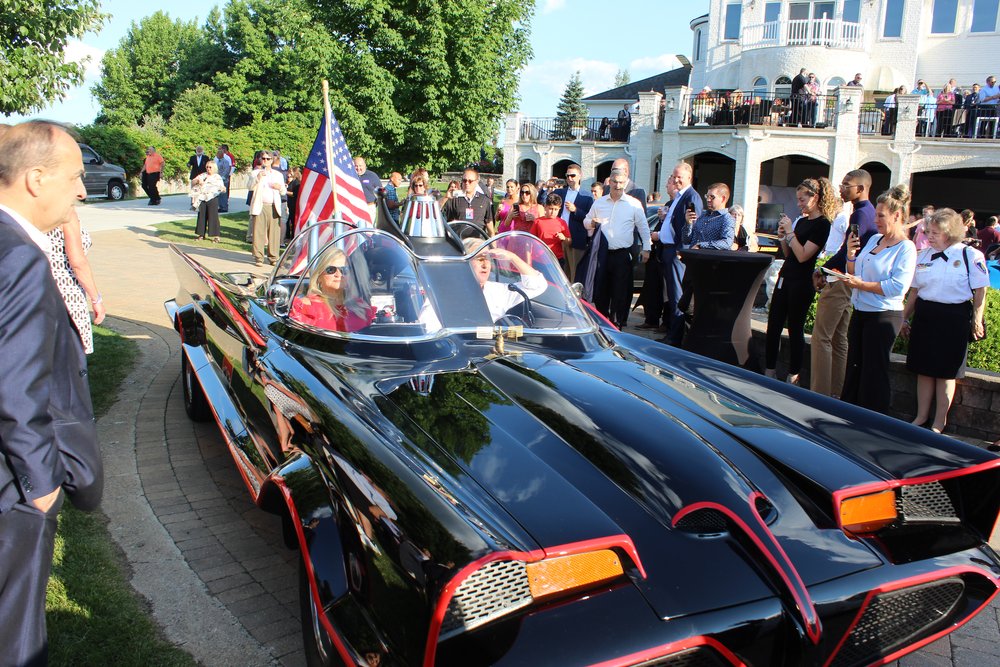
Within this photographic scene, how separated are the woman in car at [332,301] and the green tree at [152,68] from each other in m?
63.7

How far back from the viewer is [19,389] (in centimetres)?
201

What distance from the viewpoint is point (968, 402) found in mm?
5891

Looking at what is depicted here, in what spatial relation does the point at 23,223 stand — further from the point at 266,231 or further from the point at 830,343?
the point at 266,231

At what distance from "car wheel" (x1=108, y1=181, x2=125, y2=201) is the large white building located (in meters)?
14.5

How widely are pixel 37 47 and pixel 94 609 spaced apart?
1044 centimetres

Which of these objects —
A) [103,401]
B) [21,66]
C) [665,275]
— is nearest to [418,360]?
[103,401]

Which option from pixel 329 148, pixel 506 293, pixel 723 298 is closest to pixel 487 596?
pixel 506 293

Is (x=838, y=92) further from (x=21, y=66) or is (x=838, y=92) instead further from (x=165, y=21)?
(x=165, y=21)

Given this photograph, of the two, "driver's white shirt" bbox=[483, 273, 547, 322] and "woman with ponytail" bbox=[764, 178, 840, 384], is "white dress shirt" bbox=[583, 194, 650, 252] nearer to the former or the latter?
"woman with ponytail" bbox=[764, 178, 840, 384]

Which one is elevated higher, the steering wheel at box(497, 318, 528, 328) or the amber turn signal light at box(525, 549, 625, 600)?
the steering wheel at box(497, 318, 528, 328)

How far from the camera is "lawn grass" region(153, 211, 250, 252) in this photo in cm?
1568

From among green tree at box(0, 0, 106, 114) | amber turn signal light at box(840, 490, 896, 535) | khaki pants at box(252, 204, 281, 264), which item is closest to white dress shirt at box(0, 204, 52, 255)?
amber turn signal light at box(840, 490, 896, 535)

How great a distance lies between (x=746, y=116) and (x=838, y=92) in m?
2.81

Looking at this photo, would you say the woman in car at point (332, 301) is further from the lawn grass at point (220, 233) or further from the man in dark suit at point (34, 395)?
the lawn grass at point (220, 233)
